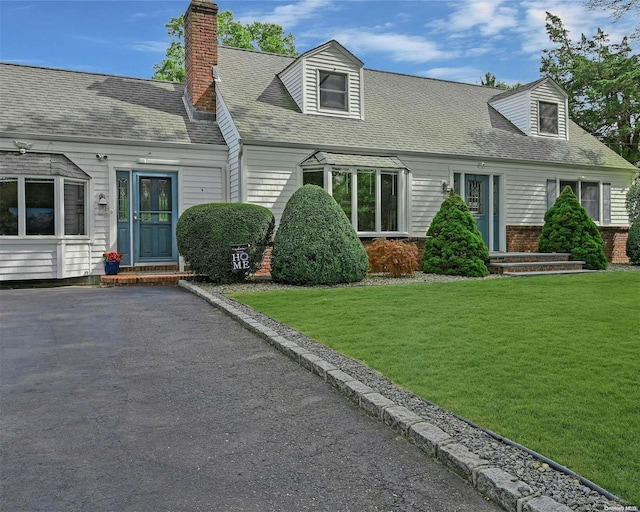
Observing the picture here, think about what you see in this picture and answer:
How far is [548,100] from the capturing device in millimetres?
17828

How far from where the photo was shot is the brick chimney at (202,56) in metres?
13.8

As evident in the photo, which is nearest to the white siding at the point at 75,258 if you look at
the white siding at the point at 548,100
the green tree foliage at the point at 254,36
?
the white siding at the point at 548,100

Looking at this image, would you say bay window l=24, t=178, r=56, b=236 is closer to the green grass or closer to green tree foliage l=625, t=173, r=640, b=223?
the green grass

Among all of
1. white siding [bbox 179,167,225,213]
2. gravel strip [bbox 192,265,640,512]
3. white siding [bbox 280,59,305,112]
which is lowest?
gravel strip [bbox 192,265,640,512]

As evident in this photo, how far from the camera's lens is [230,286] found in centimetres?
991

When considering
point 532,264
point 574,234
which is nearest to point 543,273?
point 532,264

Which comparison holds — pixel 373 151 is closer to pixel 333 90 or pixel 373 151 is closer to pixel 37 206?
pixel 333 90

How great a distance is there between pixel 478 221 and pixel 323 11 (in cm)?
746

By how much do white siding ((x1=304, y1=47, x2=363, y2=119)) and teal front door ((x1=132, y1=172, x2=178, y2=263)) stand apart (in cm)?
451

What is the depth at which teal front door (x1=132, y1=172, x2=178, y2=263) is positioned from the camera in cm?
1231

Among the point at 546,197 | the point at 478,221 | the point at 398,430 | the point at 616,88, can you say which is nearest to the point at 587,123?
the point at 616,88

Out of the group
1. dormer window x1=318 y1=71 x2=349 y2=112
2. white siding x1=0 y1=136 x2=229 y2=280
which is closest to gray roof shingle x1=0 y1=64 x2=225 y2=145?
white siding x1=0 y1=136 x2=229 y2=280

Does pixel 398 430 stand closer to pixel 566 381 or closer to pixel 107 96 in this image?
pixel 566 381

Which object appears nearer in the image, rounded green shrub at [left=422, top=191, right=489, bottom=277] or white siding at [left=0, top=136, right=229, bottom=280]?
white siding at [left=0, top=136, right=229, bottom=280]
